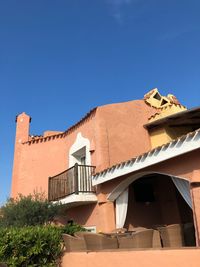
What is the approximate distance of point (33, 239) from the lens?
10203 millimetres

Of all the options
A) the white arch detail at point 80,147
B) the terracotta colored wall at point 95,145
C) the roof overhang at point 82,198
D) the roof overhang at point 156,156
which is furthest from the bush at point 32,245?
the terracotta colored wall at point 95,145

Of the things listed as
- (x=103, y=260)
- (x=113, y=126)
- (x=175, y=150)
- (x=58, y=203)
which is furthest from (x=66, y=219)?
(x=175, y=150)

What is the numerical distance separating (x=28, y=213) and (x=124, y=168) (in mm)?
4859

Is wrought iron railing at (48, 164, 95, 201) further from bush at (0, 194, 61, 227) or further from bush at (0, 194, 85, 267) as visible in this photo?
bush at (0, 194, 85, 267)

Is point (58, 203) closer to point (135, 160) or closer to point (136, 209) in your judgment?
point (136, 209)

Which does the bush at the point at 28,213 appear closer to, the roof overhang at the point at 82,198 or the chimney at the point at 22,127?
the roof overhang at the point at 82,198

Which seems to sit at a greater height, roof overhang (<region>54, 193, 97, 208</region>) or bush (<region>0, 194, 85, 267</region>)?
roof overhang (<region>54, 193, 97, 208</region>)

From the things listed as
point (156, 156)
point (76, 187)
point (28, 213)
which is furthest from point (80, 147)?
point (156, 156)

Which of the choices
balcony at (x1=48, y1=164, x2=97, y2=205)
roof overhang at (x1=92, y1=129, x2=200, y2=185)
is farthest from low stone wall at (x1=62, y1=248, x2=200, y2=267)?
balcony at (x1=48, y1=164, x2=97, y2=205)

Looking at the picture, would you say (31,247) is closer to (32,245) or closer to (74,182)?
(32,245)

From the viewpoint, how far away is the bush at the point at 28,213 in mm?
13133

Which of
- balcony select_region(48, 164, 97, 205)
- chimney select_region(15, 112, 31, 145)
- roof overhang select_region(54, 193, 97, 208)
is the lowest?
roof overhang select_region(54, 193, 97, 208)

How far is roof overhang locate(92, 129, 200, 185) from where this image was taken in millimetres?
8391

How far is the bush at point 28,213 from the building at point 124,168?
73 centimetres
